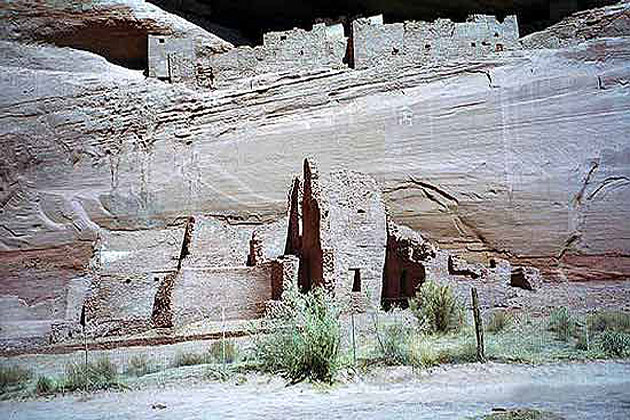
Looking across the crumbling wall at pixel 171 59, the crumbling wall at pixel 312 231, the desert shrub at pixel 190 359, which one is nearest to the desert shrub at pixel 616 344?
the crumbling wall at pixel 312 231

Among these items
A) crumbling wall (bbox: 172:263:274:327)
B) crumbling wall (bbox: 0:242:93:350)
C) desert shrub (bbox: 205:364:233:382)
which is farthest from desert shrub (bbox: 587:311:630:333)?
crumbling wall (bbox: 0:242:93:350)

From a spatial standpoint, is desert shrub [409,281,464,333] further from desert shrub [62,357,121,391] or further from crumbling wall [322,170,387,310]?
desert shrub [62,357,121,391]

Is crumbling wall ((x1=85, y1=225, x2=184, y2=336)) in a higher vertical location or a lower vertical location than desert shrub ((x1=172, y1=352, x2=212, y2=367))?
higher

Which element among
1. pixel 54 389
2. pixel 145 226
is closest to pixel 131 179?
pixel 145 226

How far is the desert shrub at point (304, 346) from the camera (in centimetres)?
892

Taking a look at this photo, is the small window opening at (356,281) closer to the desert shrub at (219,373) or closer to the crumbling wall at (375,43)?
the desert shrub at (219,373)

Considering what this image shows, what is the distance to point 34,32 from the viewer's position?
1934 cm

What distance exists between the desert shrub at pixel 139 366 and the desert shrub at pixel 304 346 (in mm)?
1574

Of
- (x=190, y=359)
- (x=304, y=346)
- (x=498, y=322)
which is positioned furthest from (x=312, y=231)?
(x=304, y=346)

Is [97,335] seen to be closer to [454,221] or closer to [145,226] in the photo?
[145,226]

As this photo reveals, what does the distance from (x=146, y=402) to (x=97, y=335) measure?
5.17m

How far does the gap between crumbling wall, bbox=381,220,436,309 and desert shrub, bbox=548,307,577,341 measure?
2.43 metres

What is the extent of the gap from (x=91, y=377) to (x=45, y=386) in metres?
0.56

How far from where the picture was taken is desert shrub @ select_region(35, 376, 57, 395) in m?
8.98
